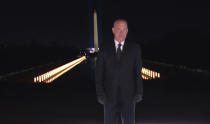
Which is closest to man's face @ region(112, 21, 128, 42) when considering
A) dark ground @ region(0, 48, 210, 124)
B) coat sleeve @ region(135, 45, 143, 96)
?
coat sleeve @ region(135, 45, 143, 96)

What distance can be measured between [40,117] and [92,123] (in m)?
1.75

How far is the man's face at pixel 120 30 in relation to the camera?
14.7 ft

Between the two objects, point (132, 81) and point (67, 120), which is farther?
point (67, 120)

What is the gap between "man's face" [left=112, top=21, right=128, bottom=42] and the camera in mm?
4492

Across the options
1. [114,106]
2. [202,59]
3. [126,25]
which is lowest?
[202,59]

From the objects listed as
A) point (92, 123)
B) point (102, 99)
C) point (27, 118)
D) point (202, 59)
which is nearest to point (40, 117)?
point (27, 118)

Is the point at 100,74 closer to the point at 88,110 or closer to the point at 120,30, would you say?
the point at 120,30

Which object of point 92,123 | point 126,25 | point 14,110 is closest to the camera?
point 126,25

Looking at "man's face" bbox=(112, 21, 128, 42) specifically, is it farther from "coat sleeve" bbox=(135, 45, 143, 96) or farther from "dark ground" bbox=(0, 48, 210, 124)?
"dark ground" bbox=(0, 48, 210, 124)

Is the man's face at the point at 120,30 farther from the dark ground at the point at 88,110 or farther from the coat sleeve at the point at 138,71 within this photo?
the dark ground at the point at 88,110

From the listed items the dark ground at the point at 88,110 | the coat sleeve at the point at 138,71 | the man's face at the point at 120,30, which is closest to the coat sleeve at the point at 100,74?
the man's face at the point at 120,30

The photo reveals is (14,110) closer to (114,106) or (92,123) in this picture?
(92,123)

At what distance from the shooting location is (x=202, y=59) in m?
45.3

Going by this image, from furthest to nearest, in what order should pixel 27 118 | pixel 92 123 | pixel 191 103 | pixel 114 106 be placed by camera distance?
1. pixel 191 103
2. pixel 27 118
3. pixel 92 123
4. pixel 114 106
